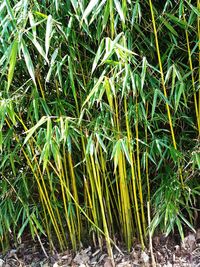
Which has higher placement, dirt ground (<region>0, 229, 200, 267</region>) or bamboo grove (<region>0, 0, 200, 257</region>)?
bamboo grove (<region>0, 0, 200, 257</region>)

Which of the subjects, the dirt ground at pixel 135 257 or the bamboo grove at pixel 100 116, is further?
the dirt ground at pixel 135 257

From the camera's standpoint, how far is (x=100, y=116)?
1.56 metres

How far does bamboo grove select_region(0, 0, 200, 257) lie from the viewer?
1.34 metres

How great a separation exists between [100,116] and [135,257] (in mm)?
855

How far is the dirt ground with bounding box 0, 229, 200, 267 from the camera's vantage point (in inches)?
73.0

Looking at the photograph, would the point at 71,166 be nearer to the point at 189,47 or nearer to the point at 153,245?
the point at 153,245

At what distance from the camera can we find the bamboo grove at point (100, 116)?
1.34m

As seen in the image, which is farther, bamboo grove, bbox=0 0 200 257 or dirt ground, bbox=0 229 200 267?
dirt ground, bbox=0 229 200 267

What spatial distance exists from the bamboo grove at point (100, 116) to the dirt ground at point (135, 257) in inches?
2.4

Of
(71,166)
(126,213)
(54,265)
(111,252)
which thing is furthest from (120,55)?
(54,265)

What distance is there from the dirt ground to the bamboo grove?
0.20ft

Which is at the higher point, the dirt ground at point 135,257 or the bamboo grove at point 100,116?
the bamboo grove at point 100,116

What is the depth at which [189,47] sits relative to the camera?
1.54 metres

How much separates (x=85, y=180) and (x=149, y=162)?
1.20 feet
